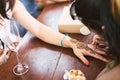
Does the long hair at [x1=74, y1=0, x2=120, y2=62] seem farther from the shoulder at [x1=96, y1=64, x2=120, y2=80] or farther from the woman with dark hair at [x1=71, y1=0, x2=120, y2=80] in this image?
the shoulder at [x1=96, y1=64, x2=120, y2=80]

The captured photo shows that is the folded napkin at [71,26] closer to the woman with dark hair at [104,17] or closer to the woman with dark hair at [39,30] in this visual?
the woman with dark hair at [39,30]

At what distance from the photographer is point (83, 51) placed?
3.41 ft

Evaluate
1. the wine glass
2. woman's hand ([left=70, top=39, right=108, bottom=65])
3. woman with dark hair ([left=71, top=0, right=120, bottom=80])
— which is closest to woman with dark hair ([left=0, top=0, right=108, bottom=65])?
woman's hand ([left=70, top=39, right=108, bottom=65])

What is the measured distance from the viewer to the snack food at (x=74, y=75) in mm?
882

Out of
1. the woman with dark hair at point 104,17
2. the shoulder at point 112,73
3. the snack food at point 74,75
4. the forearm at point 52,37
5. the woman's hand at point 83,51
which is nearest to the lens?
the woman with dark hair at point 104,17

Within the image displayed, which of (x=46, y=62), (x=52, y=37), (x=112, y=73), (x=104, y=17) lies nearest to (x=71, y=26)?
(x=52, y=37)

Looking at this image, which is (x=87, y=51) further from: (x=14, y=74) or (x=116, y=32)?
(x=116, y=32)

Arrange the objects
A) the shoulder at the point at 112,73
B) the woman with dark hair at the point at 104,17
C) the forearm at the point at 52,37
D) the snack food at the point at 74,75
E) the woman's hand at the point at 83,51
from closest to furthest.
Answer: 1. the woman with dark hair at the point at 104,17
2. the shoulder at the point at 112,73
3. the snack food at the point at 74,75
4. the woman's hand at the point at 83,51
5. the forearm at the point at 52,37

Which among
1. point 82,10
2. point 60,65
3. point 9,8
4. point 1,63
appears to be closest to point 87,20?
point 82,10

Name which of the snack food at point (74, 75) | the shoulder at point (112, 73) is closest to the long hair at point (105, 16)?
the shoulder at point (112, 73)

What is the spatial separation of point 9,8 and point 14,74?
1.41ft

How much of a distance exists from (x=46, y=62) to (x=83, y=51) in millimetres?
185

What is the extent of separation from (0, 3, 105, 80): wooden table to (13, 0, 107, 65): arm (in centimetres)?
2

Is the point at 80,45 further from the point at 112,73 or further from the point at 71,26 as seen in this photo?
the point at 112,73
